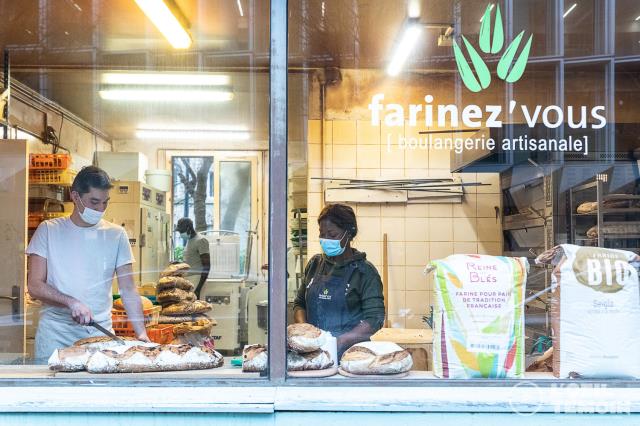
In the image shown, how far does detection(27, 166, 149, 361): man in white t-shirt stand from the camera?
3.21 m

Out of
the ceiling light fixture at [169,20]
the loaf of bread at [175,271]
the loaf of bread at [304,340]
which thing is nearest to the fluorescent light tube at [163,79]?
Answer: the ceiling light fixture at [169,20]

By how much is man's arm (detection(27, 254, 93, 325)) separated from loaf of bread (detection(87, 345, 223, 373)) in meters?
0.72

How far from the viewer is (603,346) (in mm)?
2334

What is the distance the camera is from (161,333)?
420 centimetres

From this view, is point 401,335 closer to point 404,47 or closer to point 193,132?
point 404,47

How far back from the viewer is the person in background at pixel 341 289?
10.4 feet

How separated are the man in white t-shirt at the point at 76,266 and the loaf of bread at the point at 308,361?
3.67 ft

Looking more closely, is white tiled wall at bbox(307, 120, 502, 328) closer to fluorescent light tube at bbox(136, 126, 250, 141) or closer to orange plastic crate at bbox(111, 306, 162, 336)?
orange plastic crate at bbox(111, 306, 162, 336)

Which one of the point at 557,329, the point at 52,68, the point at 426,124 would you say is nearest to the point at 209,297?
the point at 52,68

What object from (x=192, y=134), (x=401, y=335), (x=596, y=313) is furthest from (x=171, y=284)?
(x=596, y=313)

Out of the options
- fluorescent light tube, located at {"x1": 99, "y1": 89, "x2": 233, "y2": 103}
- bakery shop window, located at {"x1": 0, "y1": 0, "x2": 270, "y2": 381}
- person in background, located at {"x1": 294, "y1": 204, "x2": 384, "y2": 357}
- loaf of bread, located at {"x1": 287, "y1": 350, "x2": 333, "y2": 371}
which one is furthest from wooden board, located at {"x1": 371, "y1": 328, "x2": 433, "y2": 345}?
fluorescent light tube, located at {"x1": 99, "y1": 89, "x2": 233, "y2": 103}

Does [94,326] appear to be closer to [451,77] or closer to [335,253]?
[335,253]

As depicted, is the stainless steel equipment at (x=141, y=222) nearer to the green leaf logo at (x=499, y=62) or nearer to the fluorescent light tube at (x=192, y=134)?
the fluorescent light tube at (x=192, y=134)

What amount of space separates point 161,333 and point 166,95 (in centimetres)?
377
